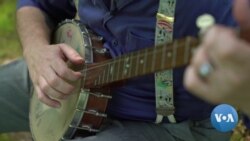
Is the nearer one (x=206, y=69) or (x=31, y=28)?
(x=206, y=69)

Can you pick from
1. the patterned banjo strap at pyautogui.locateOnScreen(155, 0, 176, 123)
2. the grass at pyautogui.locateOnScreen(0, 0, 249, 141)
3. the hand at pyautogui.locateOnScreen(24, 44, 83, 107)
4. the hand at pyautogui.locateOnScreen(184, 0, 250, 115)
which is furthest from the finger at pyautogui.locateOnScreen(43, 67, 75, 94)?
the grass at pyautogui.locateOnScreen(0, 0, 249, 141)

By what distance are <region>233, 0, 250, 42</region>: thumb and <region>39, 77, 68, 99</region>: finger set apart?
717 millimetres

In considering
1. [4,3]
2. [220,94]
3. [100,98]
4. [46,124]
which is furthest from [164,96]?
[4,3]

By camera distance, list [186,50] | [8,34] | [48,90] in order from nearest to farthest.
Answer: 1. [186,50]
2. [48,90]
3. [8,34]

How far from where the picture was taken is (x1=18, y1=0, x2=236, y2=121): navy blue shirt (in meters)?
1.19

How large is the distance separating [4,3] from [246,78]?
7.39ft

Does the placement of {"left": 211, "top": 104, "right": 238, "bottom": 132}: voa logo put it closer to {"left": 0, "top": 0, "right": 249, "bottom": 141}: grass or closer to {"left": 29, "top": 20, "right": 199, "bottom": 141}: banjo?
{"left": 29, "top": 20, "right": 199, "bottom": 141}: banjo

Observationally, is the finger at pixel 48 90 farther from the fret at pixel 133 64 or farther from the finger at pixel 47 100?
the fret at pixel 133 64

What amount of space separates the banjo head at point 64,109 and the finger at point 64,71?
32 mm

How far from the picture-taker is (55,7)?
62.5 inches

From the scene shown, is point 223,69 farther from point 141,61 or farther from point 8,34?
point 8,34

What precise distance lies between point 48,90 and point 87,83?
0.43 ft

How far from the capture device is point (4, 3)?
273 centimetres

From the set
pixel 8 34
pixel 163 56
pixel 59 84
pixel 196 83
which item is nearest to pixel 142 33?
pixel 59 84
